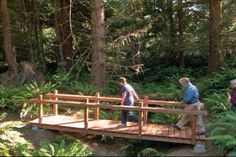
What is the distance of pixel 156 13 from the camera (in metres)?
25.1

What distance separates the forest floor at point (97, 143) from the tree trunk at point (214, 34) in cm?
1015

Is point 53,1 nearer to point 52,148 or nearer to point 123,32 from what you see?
point 123,32

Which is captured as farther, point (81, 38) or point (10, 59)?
point (81, 38)

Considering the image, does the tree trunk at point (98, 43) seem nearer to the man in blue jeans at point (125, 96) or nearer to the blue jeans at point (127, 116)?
the blue jeans at point (127, 116)

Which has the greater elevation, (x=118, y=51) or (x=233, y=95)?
(x=118, y=51)

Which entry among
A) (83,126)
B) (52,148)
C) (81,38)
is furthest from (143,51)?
(52,148)

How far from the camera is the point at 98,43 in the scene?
730 inches

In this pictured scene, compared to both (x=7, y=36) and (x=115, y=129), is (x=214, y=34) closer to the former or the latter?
(x=115, y=129)

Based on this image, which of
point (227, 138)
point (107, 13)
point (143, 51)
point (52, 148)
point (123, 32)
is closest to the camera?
point (227, 138)

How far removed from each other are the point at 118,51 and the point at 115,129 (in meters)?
6.45

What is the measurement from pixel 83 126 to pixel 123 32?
27.6ft

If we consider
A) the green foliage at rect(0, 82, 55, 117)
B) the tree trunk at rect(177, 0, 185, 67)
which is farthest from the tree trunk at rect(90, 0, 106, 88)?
the tree trunk at rect(177, 0, 185, 67)

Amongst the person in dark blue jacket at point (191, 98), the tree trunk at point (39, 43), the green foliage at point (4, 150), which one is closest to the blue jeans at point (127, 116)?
the person in dark blue jacket at point (191, 98)

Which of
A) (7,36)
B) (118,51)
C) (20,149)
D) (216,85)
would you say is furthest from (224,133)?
(7,36)
